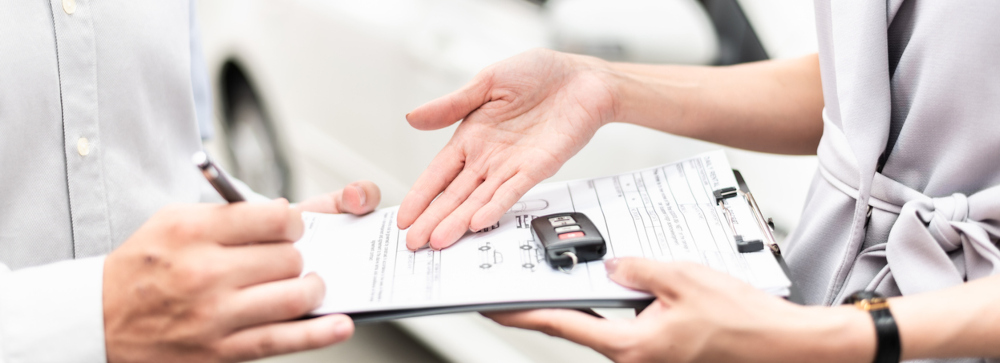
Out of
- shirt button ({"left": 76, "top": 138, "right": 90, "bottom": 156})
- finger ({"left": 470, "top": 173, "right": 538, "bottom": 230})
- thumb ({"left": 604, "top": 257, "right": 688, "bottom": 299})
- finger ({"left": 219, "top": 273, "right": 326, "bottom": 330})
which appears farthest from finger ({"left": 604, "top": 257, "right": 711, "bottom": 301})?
shirt button ({"left": 76, "top": 138, "right": 90, "bottom": 156})

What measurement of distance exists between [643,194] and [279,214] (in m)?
0.51

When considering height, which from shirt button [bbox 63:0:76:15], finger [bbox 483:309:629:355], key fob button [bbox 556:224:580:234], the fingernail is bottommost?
finger [bbox 483:309:629:355]

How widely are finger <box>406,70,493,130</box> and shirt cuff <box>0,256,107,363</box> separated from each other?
458 mm

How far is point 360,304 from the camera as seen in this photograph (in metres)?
0.67

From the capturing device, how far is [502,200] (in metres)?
0.87

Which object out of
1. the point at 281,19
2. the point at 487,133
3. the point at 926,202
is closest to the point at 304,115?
the point at 281,19

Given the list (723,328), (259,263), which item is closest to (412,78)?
(259,263)

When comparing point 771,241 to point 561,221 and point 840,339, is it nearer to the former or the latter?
point 840,339

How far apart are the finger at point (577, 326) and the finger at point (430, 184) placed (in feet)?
0.89

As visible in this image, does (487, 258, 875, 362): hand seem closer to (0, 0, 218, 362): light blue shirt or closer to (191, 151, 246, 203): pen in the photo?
(191, 151, 246, 203): pen

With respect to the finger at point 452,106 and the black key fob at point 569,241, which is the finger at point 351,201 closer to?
the finger at point 452,106

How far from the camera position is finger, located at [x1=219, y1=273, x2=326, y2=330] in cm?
61

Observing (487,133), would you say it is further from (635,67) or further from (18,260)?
(18,260)

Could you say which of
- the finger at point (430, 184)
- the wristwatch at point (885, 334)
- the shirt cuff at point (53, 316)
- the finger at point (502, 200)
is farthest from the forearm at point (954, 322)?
the shirt cuff at point (53, 316)
